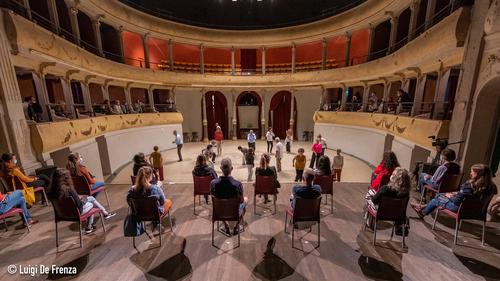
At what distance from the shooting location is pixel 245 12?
17.2 meters

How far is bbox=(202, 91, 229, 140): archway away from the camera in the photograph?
1853 cm

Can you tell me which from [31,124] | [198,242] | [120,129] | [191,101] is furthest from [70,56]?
[191,101]

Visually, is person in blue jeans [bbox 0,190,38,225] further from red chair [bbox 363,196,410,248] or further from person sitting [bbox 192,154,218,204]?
red chair [bbox 363,196,410,248]

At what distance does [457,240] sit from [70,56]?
1228 centimetres

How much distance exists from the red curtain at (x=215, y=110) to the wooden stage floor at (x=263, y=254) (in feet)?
47.8

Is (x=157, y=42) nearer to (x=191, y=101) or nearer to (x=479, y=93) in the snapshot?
(x=191, y=101)

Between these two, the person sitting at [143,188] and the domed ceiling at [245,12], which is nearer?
the person sitting at [143,188]

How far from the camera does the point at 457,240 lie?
12.9 ft

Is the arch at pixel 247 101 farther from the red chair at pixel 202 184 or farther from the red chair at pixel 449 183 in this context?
the red chair at pixel 449 183

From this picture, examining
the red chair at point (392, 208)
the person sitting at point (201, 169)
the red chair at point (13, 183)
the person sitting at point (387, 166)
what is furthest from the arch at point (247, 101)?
the red chair at point (392, 208)

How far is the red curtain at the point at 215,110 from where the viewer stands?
730 inches

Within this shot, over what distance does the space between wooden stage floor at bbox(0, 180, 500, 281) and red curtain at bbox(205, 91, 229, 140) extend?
14.6 meters

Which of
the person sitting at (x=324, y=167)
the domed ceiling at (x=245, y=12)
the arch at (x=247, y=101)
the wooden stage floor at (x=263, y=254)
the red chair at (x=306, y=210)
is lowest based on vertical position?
the wooden stage floor at (x=263, y=254)

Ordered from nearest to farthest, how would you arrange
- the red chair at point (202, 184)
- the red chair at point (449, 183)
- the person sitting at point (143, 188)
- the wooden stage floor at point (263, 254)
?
1. the wooden stage floor at point (263, 254)
2. the person sitting at point (143, 188)
3. the red chair at point (449, 183)
4. the red chair at point (202, 184)
